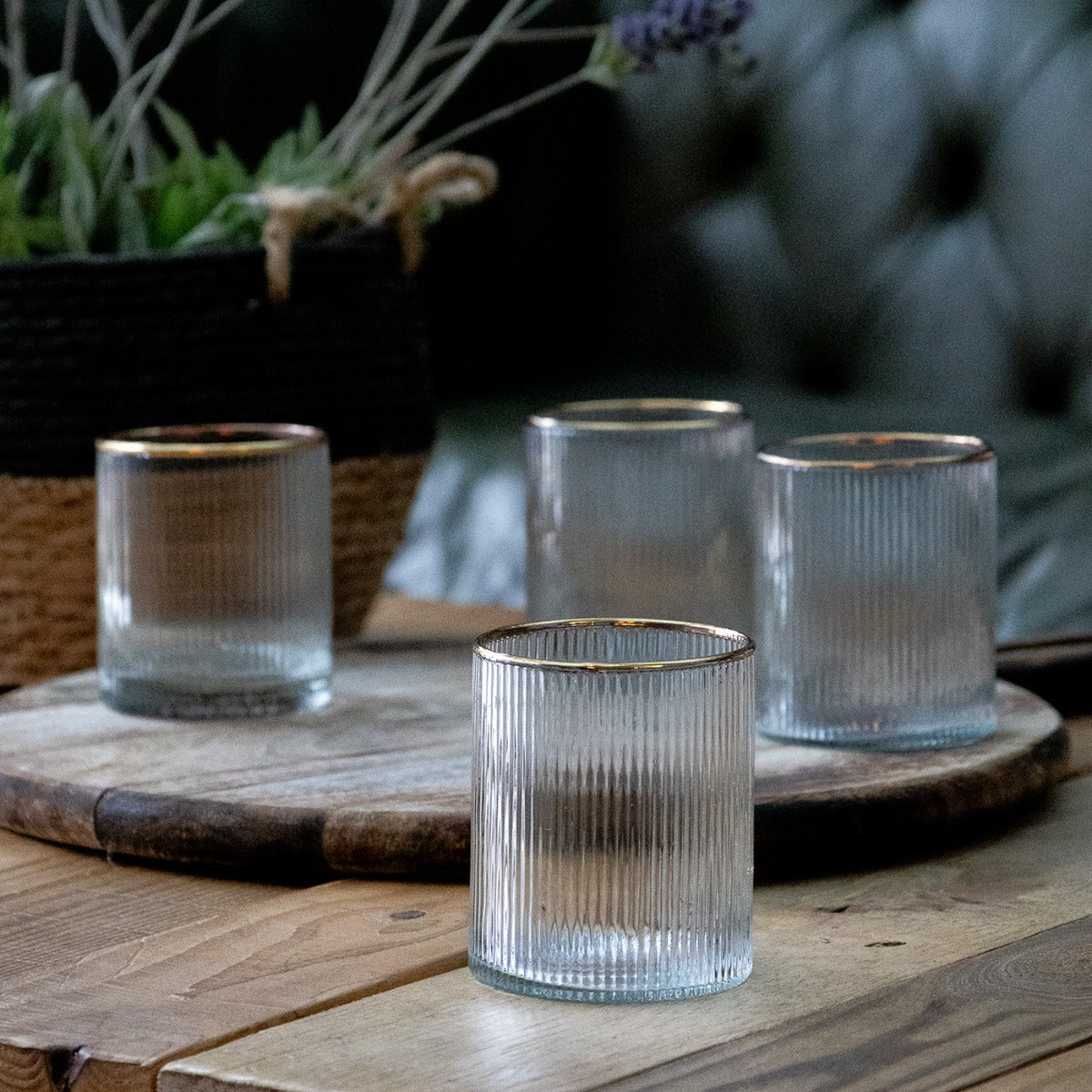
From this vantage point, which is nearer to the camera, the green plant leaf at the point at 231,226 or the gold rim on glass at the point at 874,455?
the gold rim on glass at the point at 874,455

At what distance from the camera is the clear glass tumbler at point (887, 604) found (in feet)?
2.43

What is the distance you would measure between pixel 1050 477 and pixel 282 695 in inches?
24.7

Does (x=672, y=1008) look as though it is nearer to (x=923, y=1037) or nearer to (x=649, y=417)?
(x=923, y=1037)

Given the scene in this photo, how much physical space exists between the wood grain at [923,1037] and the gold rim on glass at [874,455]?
9.5 inches

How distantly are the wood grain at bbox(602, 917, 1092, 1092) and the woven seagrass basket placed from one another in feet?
1.93

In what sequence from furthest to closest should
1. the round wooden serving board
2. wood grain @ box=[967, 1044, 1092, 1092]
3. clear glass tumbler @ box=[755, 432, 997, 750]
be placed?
1. clear glass tumbler @ box=[755, 432, 997, 750]
2. the round wooden serving board
3. wood grain @ box=[967, 1044, 1092, 1092]

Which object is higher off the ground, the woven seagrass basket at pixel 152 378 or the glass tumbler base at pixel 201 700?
the woven seagrass basket at pixel 152 378

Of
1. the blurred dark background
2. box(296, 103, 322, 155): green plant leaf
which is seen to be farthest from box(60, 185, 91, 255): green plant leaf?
the blurred dark background

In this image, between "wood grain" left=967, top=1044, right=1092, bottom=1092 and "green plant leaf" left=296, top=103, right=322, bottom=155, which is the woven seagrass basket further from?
"wood grain" left=967, top=1044, right=1092, bottom=1092

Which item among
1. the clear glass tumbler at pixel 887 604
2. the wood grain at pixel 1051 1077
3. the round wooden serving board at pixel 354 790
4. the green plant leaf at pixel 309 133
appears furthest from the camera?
the green plant leaf at pixel 309 133

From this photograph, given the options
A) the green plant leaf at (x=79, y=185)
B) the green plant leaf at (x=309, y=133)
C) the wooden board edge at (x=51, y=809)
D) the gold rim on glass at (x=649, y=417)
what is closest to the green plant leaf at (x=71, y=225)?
the green plant leaf at (x=79, y=185)

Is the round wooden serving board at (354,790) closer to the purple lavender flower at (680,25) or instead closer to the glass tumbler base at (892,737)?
the glass tumbler base at (892,737)

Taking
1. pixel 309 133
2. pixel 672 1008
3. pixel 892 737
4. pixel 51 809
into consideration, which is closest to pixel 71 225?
pixel 309 133

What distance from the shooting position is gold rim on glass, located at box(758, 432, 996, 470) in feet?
2.42
